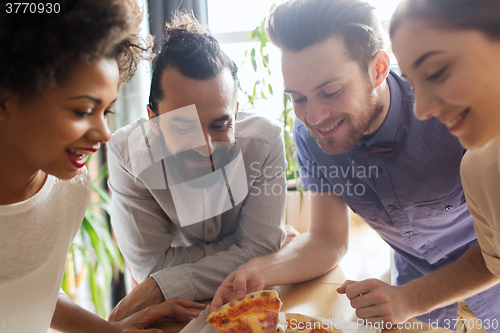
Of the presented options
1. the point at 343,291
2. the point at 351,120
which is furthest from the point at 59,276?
the point at 351,120

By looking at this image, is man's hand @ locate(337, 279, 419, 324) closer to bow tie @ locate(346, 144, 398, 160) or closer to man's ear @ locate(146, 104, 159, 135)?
bow tie @ locate(346, 144, 398, 160)

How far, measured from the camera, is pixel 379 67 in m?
1.00

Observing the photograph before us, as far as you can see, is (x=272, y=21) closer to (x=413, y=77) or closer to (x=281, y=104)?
(x=413, y=77)

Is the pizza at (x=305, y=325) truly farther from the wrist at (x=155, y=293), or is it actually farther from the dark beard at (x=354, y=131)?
the dark beard at (x=354, y=131)

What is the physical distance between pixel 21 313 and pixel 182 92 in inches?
24.4

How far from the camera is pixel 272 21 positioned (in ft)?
3.39

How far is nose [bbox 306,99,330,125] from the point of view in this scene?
3.11ft

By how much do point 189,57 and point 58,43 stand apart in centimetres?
47

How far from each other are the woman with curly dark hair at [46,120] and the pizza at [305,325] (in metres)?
0.35

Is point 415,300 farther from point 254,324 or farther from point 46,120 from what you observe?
point 46,120

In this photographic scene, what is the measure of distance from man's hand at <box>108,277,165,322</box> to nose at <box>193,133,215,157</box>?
0.38 metres

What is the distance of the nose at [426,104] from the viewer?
1.73 feet

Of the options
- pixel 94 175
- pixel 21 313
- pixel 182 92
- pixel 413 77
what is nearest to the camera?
pixel 413 77
